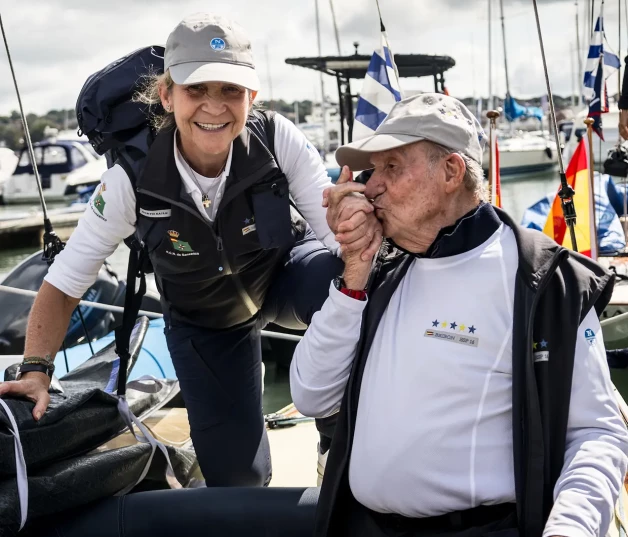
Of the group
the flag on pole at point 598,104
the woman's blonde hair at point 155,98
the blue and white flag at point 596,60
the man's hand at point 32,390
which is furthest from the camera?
the blue and white flag at point 596,60

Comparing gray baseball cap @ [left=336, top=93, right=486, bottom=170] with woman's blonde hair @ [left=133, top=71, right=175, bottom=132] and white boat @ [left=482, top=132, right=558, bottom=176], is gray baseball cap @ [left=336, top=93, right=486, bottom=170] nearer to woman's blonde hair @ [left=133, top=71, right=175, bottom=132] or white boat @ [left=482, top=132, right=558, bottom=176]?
woman's blonde hair @ [left=133, top=71, right=175, bottom=132]

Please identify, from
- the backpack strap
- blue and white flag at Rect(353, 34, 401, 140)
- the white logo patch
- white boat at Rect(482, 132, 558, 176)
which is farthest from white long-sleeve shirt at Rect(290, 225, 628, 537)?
white boat at Rect(482, 132, 558, 176)

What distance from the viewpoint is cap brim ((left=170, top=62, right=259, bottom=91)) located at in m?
2.46

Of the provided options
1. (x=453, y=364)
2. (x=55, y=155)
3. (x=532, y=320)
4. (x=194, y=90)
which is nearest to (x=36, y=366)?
(x=194, y=90)

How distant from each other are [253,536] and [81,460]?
0.59m

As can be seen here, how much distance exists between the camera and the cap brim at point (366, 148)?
1.89m

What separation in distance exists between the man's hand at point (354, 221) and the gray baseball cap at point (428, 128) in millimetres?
106

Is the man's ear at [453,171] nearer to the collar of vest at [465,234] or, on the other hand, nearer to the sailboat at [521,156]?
the collar of vest at [465,234]

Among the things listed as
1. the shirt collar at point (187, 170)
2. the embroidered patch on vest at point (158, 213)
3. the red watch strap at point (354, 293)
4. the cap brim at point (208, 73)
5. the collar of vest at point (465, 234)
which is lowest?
the red watch strap at point (354, 293)

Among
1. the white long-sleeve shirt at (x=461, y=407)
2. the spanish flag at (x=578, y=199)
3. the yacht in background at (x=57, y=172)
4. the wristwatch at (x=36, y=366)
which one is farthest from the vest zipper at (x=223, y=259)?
the yacht in background at (x=57, y=172)

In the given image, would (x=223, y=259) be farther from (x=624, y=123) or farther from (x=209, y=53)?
(x=624, y=123)

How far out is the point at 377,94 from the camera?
672cm

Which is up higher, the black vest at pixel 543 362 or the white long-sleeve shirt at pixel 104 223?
the white long-sleeve shirt at pixel 104 223

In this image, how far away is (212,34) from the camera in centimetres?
256
